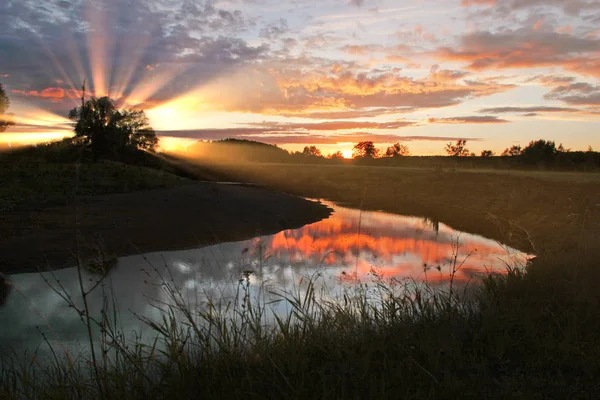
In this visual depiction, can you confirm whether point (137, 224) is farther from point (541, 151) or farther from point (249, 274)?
point (541, 151)

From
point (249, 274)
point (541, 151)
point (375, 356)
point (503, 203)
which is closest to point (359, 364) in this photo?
point (375, 356)

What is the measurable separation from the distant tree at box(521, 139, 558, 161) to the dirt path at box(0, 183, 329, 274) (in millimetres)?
Answer: 52323

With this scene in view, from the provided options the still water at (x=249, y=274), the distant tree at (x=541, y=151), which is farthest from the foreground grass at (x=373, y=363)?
the distant tree at (x=541, y=151)

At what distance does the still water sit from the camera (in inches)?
285

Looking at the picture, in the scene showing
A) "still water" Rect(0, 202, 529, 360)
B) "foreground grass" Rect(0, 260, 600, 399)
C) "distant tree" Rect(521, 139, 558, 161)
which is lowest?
"still water" Rect(0, 202, 529, 360)

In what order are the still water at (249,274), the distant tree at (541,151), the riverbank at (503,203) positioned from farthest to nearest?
the distant tree at (541,151), the riverbank at (503,203), the still water at (249,274)

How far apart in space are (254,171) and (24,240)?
57.9 metres

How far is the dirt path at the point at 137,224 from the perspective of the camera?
12109 mm

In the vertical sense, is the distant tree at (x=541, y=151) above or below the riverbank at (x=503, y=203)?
above

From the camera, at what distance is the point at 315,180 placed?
52219 millimetres

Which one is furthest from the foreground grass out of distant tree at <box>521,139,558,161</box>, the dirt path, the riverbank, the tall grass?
distant tree at <box>521,139,558,161</box>

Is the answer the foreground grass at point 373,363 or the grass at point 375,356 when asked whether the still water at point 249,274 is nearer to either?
the grass at point 375,356

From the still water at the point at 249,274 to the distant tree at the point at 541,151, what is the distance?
53836 mm

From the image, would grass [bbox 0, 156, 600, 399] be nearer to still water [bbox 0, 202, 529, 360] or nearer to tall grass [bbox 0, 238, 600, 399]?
tall grass [bbox 0, 238, 600, 399]
